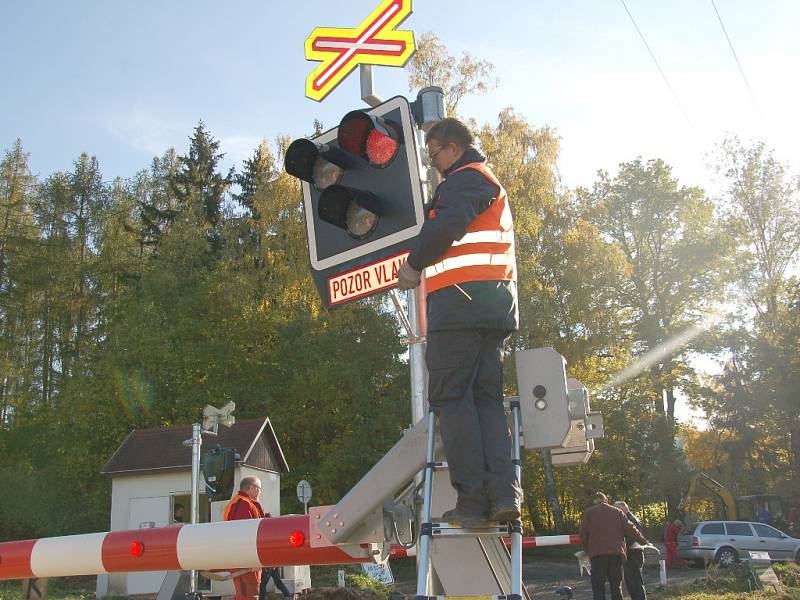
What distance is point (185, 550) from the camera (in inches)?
176

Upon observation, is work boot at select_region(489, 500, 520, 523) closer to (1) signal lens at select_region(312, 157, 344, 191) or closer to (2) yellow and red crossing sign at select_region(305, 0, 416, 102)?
(1) signal lens at select_region(312, 157, 344, 191)

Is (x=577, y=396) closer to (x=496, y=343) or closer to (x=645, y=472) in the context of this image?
(x=496, y=343)

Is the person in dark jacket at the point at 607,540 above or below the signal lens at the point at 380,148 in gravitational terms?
below

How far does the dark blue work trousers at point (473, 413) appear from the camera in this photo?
3689 mm

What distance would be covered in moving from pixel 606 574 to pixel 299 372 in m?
24.8

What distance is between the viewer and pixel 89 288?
1918 inches

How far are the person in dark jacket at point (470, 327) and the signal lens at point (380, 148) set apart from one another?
→ 1.03 meters

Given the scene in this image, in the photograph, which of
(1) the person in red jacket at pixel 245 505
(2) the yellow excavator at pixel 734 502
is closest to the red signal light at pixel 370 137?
(1) the person in red jacket at pixel 245 505

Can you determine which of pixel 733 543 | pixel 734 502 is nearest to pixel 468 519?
pixel 733 543

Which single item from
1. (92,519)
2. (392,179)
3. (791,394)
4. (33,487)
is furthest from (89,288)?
(392,179)

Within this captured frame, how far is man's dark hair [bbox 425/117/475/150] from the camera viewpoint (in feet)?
14.4

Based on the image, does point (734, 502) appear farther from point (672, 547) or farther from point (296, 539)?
point (296, 539)

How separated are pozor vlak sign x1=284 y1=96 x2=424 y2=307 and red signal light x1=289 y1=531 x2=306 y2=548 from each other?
63.9 inches

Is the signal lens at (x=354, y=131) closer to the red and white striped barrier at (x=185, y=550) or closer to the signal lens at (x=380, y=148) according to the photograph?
→ the signal lens at (x=380, y=148)
